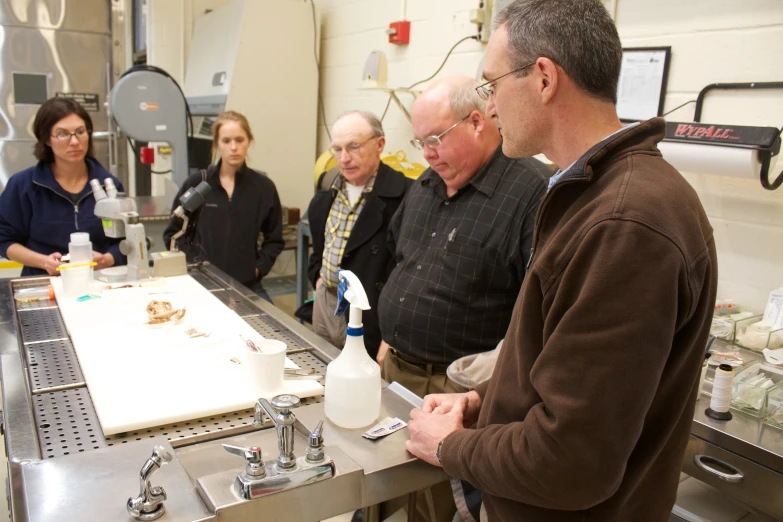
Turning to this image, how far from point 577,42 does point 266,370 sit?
87 centimetres

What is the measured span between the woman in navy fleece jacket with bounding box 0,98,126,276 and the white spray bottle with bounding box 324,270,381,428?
1.68 metres

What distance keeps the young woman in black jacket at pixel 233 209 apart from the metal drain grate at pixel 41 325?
0.99 m

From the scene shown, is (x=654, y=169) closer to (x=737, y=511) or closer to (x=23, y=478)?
(x=23, y=478)

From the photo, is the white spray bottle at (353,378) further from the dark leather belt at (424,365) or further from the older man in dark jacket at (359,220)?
the older man in dark jacket at (359,220)

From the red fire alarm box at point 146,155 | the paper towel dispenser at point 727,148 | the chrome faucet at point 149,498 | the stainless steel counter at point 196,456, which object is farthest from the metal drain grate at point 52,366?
the red fire alarm box at point 146,155

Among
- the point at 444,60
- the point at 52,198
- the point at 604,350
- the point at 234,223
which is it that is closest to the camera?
the point at 604,350

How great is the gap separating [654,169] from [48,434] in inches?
44.6

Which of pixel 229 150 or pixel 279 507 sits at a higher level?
pixel 229 150

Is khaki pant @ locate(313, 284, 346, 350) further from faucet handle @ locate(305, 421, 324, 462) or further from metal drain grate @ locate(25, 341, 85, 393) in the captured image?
faucet handle @ locate(305, 421, 324, 462)

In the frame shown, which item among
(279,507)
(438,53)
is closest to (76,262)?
(279,507)

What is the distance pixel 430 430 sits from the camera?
3.58 ft

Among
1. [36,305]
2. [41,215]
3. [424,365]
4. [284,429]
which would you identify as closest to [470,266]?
[424,365]

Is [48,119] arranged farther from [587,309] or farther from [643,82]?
[587,309]

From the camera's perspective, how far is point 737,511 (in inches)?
64.2
